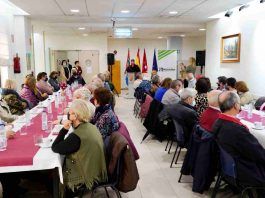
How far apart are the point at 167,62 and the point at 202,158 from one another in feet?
26.6

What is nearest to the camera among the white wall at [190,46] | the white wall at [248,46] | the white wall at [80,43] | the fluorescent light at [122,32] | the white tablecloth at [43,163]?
the white tablecloth at [43,163]

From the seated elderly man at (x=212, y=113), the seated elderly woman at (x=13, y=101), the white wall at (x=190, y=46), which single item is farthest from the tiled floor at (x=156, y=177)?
the white wall at (x=190, y=46)

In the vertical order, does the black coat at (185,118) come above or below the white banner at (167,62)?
below

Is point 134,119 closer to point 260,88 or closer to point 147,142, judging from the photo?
point 147,142

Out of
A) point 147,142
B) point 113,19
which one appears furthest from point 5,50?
point 147,142

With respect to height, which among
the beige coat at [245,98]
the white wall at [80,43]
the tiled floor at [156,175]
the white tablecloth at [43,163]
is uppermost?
the white wall at [80,43]

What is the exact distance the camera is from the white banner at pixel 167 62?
11070mm

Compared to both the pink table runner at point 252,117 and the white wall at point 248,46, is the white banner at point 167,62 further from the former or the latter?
the pink table runner at point 252,117

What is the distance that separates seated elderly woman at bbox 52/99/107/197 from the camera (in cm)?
256

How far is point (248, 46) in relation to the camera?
7.20m

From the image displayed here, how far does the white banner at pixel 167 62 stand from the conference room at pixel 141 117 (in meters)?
0.04

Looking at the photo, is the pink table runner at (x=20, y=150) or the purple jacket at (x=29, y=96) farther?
the purple jacket at (x=29, y=96)

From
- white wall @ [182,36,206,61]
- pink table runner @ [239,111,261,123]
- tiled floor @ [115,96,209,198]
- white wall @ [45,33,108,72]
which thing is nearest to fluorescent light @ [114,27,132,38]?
white wall @ [45,33,108,72]

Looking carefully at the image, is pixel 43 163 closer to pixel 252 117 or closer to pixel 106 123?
pixel 106 123
